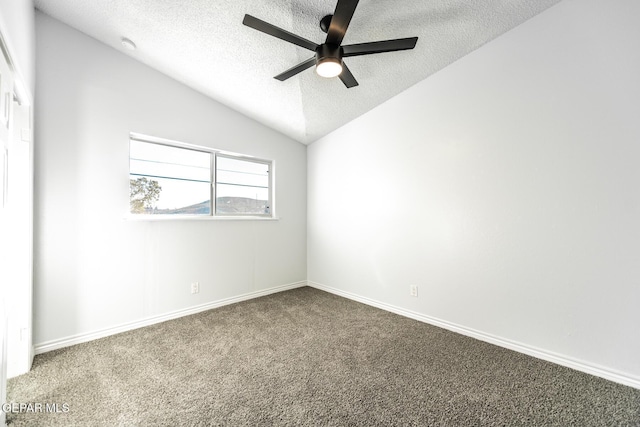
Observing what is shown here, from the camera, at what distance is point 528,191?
210cm

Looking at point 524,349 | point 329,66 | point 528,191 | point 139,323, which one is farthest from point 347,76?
point 139,323

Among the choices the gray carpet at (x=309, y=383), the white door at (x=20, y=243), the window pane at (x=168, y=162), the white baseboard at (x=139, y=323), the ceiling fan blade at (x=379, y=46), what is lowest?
the gray carpet at (x=309, y=383)

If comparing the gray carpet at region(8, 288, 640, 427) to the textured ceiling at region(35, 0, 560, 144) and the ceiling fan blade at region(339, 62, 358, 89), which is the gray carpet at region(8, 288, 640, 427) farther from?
the textured ceiling at region(35, 0, 560, 144)

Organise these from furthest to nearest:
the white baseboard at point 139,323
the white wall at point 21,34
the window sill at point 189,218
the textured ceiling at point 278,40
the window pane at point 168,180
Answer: the window pane at point 168,180, the window sill at point 189,218, the white baseboard at point 139,323, the textured ceiling at point 278,40, the white wall at point 21,34

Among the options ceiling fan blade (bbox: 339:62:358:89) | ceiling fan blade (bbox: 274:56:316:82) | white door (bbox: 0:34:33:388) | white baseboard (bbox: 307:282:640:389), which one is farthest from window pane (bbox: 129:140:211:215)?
white baseboard (bbox: 307:282:640:389)

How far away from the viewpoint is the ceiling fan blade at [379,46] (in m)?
1.75

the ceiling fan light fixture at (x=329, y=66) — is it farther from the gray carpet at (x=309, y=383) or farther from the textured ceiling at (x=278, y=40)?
the gray carpet at (x=309, y=383)

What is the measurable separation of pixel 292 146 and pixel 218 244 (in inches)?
71.5

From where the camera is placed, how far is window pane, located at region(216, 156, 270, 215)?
3.35 m

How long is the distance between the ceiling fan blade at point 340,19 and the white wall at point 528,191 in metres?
1.40

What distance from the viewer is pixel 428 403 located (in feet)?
5.03

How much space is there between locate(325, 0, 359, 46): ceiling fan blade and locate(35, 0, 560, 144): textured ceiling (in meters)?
0.33

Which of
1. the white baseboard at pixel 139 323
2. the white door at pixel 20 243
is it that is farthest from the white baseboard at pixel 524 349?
the white door at pixel 20 243

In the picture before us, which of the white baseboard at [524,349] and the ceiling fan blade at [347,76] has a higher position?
the ceiling fan blade at [347,76]
